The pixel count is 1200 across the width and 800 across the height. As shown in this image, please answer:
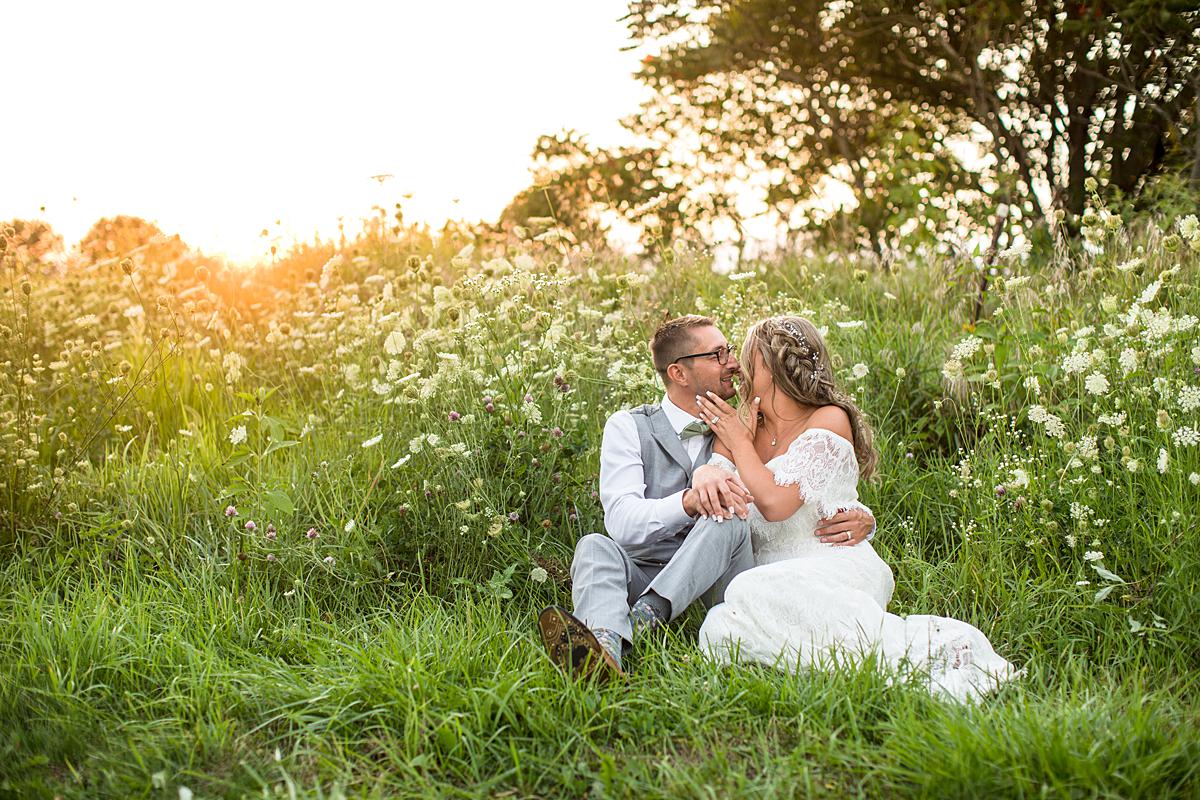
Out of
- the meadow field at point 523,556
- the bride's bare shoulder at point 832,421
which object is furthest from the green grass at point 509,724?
the bride's bare shoulder at point 832,421

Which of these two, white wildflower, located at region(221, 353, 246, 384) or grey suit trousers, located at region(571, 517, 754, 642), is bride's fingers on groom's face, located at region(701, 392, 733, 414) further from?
white wildflower, located at region(221, 353, 246, 384)

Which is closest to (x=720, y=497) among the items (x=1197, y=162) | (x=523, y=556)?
(x=523, y=556)

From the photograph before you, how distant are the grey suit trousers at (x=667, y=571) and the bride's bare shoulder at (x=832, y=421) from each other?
1.51 feet

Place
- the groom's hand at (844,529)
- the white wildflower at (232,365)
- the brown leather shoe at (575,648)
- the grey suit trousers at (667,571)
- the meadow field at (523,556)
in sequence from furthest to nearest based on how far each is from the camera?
1. the white wildflower at (232,365)
2. the groom's hand at (844,529)
3. the grey suit trousers at (667,571)
4. the brown leather shoe at (575,648)
5. the meadow field at (523,556)

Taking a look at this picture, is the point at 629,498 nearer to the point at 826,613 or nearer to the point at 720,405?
the point at 720,405

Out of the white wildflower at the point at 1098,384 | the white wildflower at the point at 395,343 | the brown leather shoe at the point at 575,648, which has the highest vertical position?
the white wildflower at the point at 395,343

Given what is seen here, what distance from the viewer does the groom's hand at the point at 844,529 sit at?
3688mm

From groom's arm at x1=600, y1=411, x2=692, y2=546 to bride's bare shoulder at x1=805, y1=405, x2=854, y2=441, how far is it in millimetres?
564

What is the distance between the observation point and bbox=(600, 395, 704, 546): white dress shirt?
377 cm

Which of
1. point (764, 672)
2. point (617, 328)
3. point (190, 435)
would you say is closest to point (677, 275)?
point (617, 328)

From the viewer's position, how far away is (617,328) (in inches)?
202

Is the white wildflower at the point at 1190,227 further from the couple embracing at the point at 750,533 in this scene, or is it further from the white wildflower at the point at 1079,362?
the couple embracing at the point at 750,533

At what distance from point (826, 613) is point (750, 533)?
0.57 m

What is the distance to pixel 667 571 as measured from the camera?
3.62m
